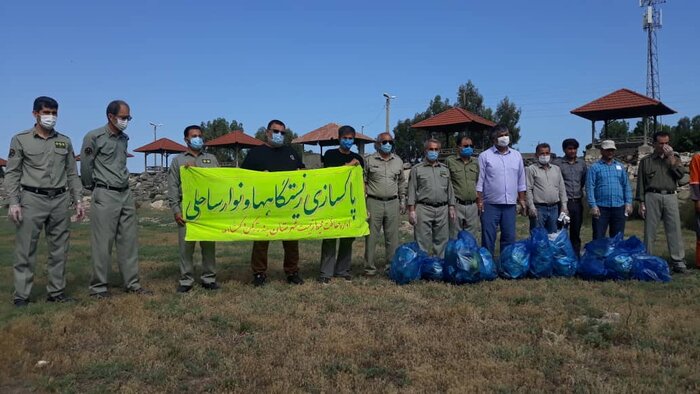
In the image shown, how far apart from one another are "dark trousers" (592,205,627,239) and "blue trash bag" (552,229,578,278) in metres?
0.90

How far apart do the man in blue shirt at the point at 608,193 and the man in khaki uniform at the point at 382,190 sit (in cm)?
267

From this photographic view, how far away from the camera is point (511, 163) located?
6.62m

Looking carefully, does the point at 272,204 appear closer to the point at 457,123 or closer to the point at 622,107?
the point at 622,107

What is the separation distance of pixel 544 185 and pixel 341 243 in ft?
9.45

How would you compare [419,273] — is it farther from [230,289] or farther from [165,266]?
[165,266]

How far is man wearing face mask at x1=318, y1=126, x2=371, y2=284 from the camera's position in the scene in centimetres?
649

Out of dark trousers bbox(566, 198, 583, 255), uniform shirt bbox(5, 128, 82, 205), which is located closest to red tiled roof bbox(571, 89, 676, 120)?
dark trousers bbox(566, 198, 583, 255)

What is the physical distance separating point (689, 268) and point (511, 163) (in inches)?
120

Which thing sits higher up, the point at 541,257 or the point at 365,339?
the point at 541,257

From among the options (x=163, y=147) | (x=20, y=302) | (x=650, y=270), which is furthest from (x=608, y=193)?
(x=163, y=147)

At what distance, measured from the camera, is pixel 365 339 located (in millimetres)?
4027

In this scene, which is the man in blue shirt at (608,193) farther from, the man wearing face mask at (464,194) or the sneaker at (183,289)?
the sneaker at (183,289)

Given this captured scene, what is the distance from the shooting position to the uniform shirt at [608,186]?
6.90m

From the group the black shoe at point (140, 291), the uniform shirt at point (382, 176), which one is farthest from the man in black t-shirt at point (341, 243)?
the black shoe at point (140, 291)
